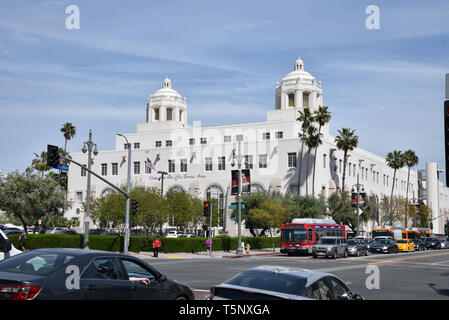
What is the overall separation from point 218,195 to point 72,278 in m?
72.0

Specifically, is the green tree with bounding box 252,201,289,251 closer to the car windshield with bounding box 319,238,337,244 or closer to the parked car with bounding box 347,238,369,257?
the parked car with bounding box 347,238,369,257

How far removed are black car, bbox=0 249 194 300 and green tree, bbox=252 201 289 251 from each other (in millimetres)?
47382

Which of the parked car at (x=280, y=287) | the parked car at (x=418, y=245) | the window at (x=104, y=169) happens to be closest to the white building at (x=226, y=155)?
the window at (x=104, y=169)

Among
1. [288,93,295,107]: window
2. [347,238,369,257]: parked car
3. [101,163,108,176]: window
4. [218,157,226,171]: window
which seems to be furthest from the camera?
[101,163,108,176]: window

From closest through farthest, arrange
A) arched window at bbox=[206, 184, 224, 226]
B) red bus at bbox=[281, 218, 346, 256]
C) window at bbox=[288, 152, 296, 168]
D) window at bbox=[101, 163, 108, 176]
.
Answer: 1. red bus at bbox=[281, 218, 346, 256]
2. window at bbox=[288, 152, 296, 168]
3. arched window at bbox=[206, 184, 224, 226]
4. window at bbox=[101, 163, 108, 176]

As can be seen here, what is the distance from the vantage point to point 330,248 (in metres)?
39.8

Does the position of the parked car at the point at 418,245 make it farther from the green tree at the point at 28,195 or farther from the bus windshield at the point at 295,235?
the green tree at the point at 28,195

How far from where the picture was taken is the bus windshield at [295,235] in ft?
146

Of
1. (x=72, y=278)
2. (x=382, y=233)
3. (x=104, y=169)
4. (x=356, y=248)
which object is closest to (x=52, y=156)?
(x=72, y=278)

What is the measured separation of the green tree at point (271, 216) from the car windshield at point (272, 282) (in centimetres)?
4793

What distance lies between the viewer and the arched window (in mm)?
78750

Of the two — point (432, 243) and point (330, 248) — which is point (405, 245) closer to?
point (432, 243)

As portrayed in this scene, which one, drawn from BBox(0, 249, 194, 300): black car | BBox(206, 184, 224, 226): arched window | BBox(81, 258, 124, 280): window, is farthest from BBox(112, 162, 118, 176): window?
BBox(81, 258, 124, 280): window
